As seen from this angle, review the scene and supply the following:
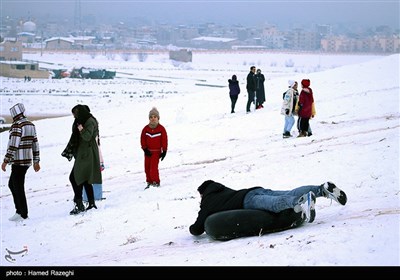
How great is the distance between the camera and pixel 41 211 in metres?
10.3

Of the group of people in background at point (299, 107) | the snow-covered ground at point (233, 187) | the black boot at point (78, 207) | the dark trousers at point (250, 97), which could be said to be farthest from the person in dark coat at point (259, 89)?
the black boot at point (78, 207)

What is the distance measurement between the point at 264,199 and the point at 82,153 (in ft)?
11.7

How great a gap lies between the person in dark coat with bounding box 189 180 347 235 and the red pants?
3578 millimetres

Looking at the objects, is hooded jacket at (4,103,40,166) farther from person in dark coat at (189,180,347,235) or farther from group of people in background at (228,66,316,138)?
group of people in background at (228,66,316,138)

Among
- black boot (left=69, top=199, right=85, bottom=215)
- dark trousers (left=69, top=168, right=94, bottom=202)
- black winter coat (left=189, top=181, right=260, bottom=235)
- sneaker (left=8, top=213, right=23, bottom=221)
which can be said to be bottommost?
sneaker (left=8, top=213, right=23, bottom=221)

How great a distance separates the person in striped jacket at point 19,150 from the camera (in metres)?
9.43

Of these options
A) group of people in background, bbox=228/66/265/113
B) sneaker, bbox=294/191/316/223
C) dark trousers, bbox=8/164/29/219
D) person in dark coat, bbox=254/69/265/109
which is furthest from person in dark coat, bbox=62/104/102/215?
person in dark coat, bbox=254/69/265/109

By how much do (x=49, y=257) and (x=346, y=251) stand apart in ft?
11.1

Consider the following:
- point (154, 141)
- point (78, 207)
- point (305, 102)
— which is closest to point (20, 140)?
point (78, 207)

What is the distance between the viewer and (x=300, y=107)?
1402 cm

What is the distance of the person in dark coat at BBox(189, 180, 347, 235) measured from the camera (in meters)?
6.49

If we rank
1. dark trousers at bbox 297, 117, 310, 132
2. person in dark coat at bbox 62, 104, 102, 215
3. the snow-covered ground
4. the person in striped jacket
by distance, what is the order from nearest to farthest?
the snow-covered ground < person in dark coat at bbox 62, 104, 102, 215 < the person in striped jacket < dark trousers at bbox 297, 117, 310, 132

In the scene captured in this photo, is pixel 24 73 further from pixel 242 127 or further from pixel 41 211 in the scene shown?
pixel 41 211

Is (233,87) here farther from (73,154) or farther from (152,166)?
(73,154)
